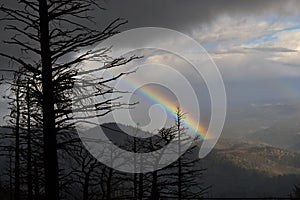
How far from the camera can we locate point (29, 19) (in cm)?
874

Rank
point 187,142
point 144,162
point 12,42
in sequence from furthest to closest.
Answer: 1. point 187,142
2. point 144,162
3. point 12,42

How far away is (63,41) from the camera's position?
8.75 metres

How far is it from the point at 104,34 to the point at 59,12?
1178 millimetres

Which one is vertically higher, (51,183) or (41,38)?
(41,38)

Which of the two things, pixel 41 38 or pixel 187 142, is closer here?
pixel 41 38

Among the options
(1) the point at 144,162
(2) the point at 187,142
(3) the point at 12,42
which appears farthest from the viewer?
(2) the point at 187,142

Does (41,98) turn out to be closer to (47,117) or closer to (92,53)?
(47,117)

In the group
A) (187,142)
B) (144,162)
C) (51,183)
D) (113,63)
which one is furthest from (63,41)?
(187,142)

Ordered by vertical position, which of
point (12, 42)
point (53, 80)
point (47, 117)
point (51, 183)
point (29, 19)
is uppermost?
point (29, 19)

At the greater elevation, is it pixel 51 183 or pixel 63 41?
pixel 63 41

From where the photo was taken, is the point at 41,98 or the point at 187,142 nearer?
the point at 41,98

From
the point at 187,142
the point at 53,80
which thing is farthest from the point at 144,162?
the point at 53,80

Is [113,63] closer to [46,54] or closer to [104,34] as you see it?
[104,34]

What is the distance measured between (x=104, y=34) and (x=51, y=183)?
3.23 meters
